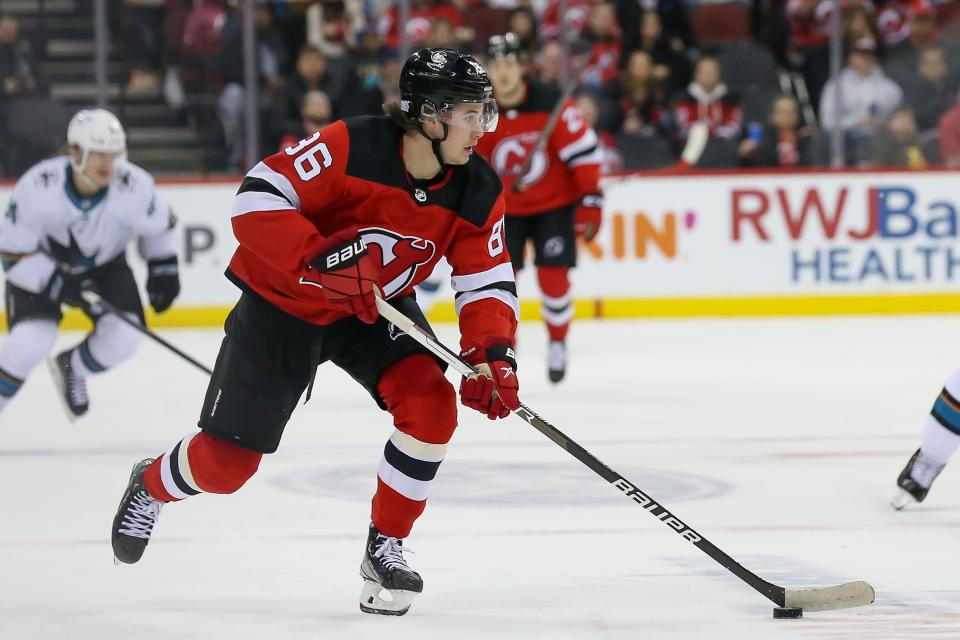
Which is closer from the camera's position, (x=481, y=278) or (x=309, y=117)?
(x=481, y=278)

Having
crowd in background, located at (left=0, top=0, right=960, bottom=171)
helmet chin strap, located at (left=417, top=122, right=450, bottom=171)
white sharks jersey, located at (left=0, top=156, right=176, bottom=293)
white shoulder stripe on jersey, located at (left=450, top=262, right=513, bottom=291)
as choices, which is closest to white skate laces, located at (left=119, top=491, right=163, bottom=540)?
white shoulder stripe on jersey, located at (left=450, top=262, right=513, bottom=291)

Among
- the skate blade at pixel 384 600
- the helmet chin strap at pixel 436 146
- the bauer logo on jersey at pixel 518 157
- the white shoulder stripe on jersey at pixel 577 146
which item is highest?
the helmet chin strap at pixel 436 146

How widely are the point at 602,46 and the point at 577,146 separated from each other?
2559 mm

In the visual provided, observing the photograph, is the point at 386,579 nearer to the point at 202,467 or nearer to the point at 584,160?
the point at 202,467

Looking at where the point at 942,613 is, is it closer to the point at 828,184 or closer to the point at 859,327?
the point at 859,327

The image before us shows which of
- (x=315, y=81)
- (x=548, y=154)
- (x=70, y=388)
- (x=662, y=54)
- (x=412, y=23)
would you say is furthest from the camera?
(x=662, y=54)

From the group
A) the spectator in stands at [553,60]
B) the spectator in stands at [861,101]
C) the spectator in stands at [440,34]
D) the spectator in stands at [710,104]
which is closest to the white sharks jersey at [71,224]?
the spectator in stands at [440,34]

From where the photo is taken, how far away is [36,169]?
16.8 feet

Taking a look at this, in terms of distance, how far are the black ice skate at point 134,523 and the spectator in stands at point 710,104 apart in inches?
241

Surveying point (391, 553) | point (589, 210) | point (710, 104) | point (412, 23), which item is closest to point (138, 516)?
point (391, 553)

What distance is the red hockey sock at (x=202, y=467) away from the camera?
3119 millimetres

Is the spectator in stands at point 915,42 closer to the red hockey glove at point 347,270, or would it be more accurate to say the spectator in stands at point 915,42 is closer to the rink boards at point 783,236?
the rink boards at point 783,236

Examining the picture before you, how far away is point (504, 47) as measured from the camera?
6.35 m

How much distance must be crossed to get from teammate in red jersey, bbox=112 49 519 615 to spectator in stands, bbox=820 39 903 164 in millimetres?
6146
